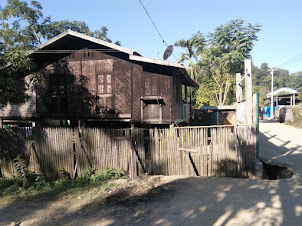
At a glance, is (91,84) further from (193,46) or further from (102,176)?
(193,46)

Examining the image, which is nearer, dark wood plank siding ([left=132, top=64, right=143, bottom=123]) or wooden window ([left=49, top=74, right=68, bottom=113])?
dark wood plank siding ([left=132, top=64, right=143, bottom=123])

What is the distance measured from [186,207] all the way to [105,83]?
655 cm

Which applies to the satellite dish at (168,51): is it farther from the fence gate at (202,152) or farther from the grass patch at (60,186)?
the grass patch at (60,186)

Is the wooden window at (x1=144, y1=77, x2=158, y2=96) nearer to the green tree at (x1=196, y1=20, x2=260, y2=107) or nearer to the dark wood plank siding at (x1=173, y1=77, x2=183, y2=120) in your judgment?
the dark wood plank siding at (x1=173, y1=77, x2=183, y2=120)

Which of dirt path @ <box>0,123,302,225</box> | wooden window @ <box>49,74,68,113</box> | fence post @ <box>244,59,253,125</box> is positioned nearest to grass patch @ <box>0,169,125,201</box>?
dirt path @ <box>0,123,302,225</box>

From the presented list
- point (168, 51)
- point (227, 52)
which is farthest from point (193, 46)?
point (168, 51)

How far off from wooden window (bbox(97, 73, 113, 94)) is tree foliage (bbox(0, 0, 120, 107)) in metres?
2.72

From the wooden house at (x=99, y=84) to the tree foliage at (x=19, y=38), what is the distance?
1.05 m

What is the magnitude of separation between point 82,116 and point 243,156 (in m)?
7.09

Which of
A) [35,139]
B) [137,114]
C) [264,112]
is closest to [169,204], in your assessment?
[137,114]

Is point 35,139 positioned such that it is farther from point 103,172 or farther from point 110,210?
point 110,210

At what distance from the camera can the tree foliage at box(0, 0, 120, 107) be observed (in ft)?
24.6

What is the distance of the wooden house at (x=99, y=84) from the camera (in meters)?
9.12

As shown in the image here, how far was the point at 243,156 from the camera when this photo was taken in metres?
6.68
